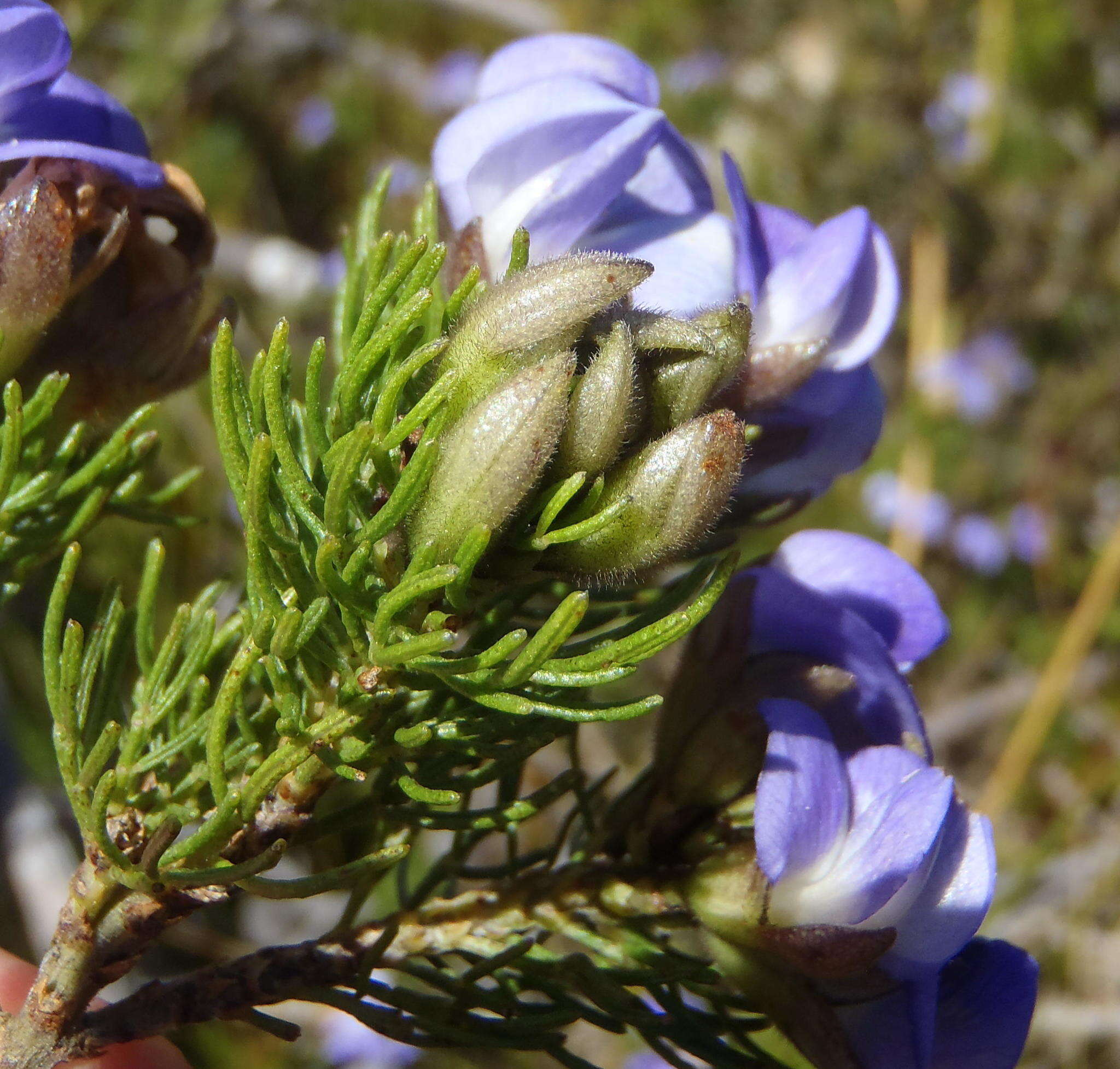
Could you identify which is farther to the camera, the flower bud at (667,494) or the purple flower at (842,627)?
the purple flower at (842,627)

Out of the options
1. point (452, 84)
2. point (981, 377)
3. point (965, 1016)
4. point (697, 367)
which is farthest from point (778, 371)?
point (452, 84)

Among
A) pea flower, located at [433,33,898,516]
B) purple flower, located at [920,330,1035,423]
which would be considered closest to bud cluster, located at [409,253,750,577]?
pea flower, located at [433,33,898,516]

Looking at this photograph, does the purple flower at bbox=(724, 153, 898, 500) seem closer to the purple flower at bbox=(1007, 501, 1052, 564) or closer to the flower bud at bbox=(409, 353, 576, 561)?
the flower bud at bbox=(409, 353, 576, 561)

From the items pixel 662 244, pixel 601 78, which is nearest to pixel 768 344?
pixel 662 244

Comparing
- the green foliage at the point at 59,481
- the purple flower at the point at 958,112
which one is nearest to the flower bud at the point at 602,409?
the green foliage at the point at 59,481

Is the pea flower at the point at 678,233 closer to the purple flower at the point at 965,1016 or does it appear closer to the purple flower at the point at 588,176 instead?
the purple flower at the point at 588,176

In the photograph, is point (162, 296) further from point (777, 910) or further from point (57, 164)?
point (777, 910)
